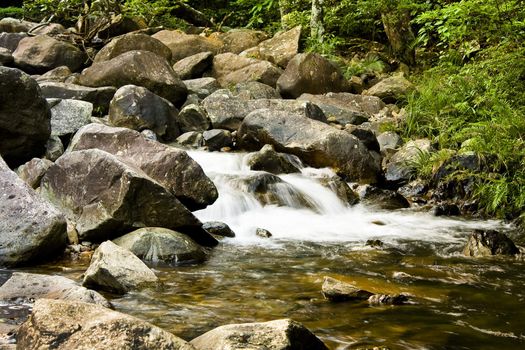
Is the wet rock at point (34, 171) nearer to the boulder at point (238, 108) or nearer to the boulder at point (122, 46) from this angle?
the boulder at point (238, 108)

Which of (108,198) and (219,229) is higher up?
(108,198)

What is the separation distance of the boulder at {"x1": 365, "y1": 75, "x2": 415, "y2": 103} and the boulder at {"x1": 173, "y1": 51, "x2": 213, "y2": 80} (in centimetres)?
400

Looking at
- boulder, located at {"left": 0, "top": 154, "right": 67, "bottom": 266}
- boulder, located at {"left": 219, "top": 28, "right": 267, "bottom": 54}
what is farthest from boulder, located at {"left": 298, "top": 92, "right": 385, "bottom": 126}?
boulder, located at {"left": 0, "top": 154, "right": 67, "bottom": 266}

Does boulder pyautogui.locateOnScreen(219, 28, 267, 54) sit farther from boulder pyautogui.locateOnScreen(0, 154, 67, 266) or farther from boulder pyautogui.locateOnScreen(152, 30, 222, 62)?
boulder pyautogui.locateOnScreen(0, 154, 67, 266)

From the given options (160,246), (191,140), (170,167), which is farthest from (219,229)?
(191,140)

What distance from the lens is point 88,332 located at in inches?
92.7

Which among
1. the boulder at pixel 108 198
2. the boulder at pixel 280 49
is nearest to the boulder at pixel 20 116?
the boulder at pixel 108 198

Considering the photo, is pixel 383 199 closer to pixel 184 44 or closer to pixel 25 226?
pixel 25 226

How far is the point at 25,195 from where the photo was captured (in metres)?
5.00

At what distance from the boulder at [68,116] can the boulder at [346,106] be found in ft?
15.4

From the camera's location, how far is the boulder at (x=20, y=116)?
279 inches

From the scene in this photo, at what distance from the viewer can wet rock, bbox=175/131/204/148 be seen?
33.2 feet

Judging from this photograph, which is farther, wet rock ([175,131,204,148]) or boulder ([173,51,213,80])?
boulder ([173,51,213,80])

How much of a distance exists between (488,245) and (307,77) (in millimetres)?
7778
